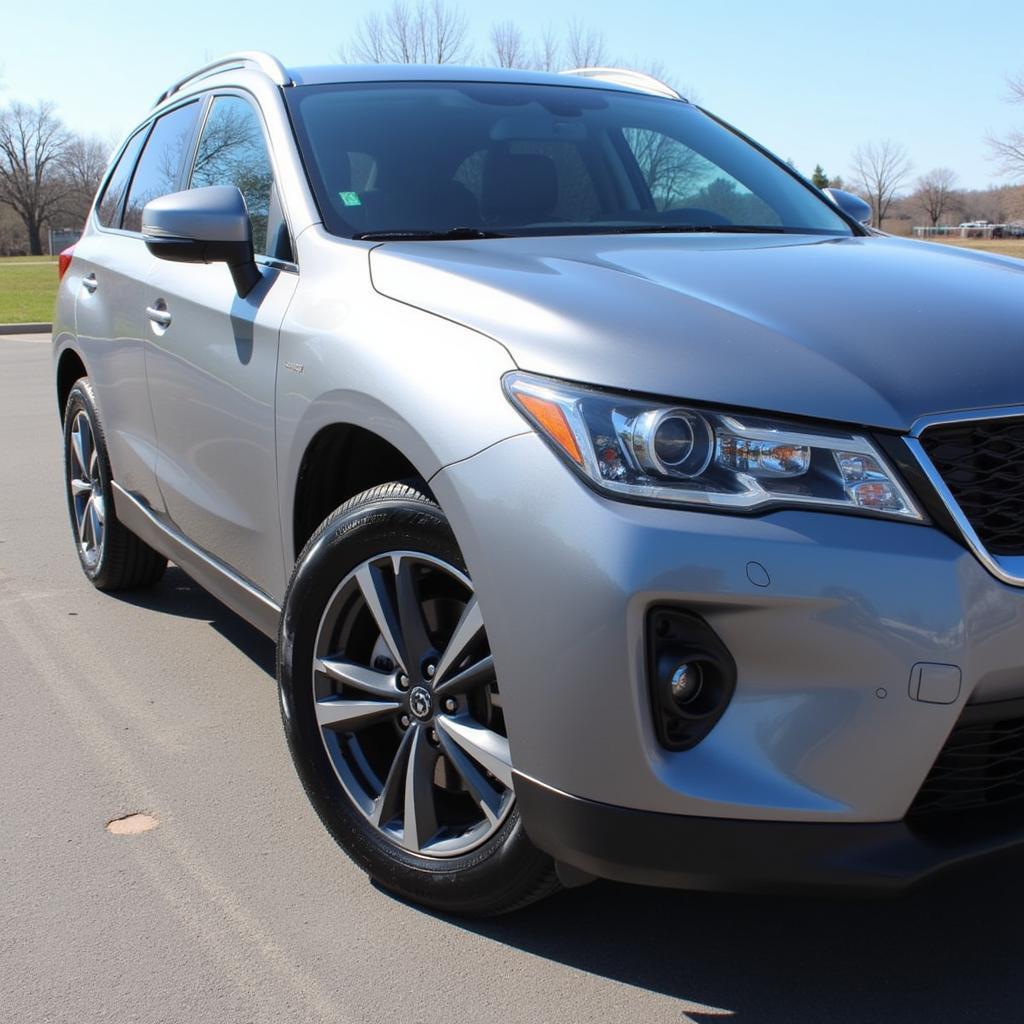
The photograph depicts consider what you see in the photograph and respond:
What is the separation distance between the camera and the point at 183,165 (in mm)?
4211

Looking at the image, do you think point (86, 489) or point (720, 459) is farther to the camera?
point (86, 489)

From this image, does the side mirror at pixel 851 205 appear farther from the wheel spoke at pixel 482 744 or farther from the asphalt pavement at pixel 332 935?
the wheel spoke at pixel 482 744

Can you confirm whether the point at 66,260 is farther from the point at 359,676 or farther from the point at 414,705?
the point at 414,705

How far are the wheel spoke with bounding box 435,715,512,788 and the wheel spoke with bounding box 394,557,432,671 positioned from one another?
0.14 m

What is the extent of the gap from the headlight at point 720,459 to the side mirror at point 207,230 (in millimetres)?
1349

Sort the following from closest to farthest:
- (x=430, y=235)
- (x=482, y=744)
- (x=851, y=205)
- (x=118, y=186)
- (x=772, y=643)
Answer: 1. (x=772, y=643)
2. (x=482, y=744)
3. (x=430, y=235)
4. (x=851, y=205)
5. (x=118, y=186)

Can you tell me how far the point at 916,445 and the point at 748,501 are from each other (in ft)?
0.94

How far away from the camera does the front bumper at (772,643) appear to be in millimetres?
1961

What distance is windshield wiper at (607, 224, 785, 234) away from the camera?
3.30 metres

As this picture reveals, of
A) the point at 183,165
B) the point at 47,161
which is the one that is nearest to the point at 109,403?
the point at 183,165

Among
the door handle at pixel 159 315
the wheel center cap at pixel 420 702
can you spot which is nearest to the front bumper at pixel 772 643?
the wheel center cap at pixel 420 702

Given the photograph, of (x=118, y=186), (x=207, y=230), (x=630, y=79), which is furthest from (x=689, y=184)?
(x=118, y=186)

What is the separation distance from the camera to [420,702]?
257cm

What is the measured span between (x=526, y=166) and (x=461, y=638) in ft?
5.35
